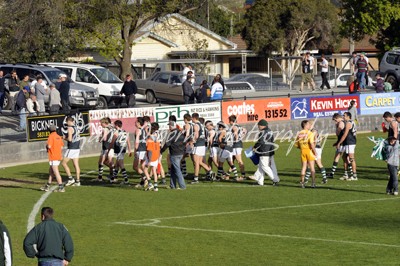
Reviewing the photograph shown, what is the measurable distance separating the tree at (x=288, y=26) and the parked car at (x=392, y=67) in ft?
72.1

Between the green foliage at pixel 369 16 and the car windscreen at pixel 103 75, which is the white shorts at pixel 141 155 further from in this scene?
the green foliage at pixel 369 16

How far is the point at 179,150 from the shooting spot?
24359 mm

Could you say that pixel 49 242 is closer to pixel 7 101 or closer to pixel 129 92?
pixel 129 92

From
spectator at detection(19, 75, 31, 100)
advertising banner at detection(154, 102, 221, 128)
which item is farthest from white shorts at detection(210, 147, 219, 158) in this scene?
spectator at detection(19, 75, 31, 100)

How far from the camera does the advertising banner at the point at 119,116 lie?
3416 cm

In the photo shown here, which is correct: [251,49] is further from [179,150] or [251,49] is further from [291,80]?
[179,150]

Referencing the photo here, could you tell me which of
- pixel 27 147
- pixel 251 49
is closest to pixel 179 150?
pixel 27 147

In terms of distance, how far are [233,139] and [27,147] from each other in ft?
30.4

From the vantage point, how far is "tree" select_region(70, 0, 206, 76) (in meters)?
47.3

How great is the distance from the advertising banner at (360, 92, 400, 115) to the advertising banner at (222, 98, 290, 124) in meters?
4.23

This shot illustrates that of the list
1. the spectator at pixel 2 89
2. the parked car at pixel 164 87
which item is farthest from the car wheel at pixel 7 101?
the parked car at pixel 164 87

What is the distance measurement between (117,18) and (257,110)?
12.3 meters

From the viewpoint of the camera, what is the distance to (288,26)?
233 feet

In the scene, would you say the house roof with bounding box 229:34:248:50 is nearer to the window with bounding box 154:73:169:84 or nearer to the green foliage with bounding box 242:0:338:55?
the green foliage with bounding box 242:0:338:55
